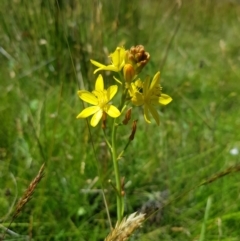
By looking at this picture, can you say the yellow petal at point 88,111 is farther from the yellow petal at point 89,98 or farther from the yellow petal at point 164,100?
the yellow petal at point 164,100

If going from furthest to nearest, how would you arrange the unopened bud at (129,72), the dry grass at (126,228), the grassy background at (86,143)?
1. the grassy background at (86,143)
2. the unopened bud at (129,72)
3. the dry grass at (126,228)

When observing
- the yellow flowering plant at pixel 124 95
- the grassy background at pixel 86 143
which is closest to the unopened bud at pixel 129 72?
the yellow flowering plant at pixel 124 95

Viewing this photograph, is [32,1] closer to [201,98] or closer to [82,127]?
[82,127]

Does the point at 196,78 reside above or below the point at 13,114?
below

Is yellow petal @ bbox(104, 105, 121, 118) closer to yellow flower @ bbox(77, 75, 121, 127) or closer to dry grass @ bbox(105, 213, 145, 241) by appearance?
yellow flower @ bbox(77, 75, 121, 127)

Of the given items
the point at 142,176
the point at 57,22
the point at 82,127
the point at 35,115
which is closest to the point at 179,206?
the point at 142,176

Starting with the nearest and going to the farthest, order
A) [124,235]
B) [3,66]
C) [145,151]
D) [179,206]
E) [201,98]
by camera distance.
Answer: [124,235], [179,206], [145,151], [3,66], [201,98]
